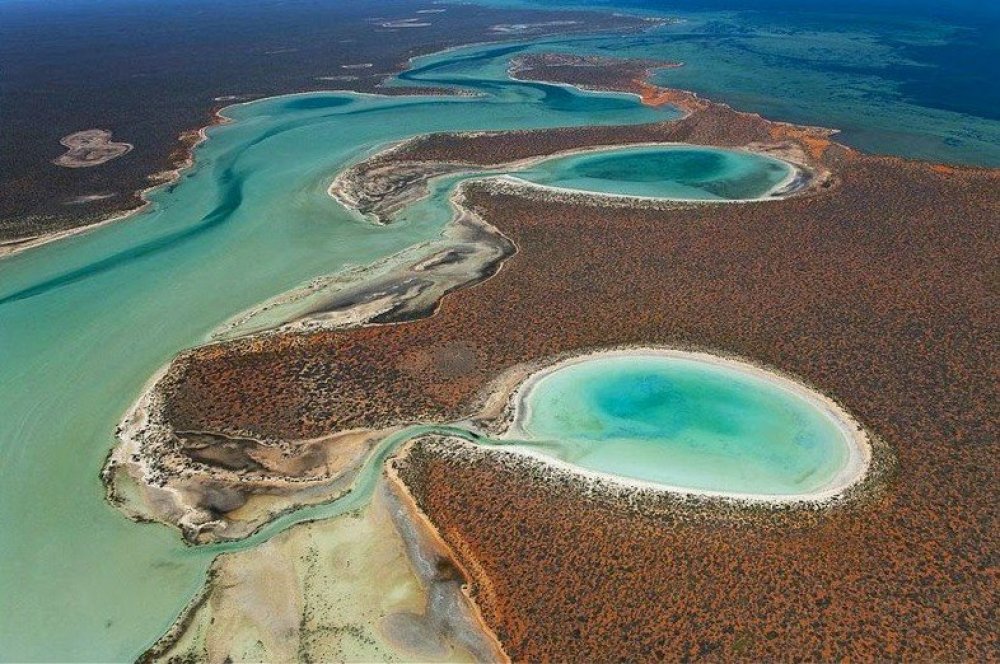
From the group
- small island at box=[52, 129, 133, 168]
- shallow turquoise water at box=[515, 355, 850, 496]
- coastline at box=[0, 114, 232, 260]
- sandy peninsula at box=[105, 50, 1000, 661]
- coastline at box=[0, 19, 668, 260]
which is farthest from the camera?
small island at box=[52, 129, 133, 168]

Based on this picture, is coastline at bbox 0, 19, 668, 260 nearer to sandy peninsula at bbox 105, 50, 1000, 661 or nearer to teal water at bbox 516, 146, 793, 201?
sandy peninsula at bbox 105, 50, 1000, 661

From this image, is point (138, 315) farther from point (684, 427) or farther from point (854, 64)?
point (854, 64)

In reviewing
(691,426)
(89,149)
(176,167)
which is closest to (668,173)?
(691,426)

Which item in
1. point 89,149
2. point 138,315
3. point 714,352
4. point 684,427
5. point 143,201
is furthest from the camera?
point 89,149

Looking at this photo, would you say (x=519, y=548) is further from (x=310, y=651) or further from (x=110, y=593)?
(x=110, y=593)

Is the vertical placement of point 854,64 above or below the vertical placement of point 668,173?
above

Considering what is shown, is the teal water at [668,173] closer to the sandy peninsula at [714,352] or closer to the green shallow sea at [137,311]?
the green shallow sea at [137,311]

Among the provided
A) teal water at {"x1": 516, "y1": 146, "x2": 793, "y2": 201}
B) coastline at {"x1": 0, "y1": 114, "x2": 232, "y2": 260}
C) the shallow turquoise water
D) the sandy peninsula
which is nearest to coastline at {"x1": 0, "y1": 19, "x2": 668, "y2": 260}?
coastline at {"x1": 0, "y1": 114, "x2": 232, "y2": 260}
